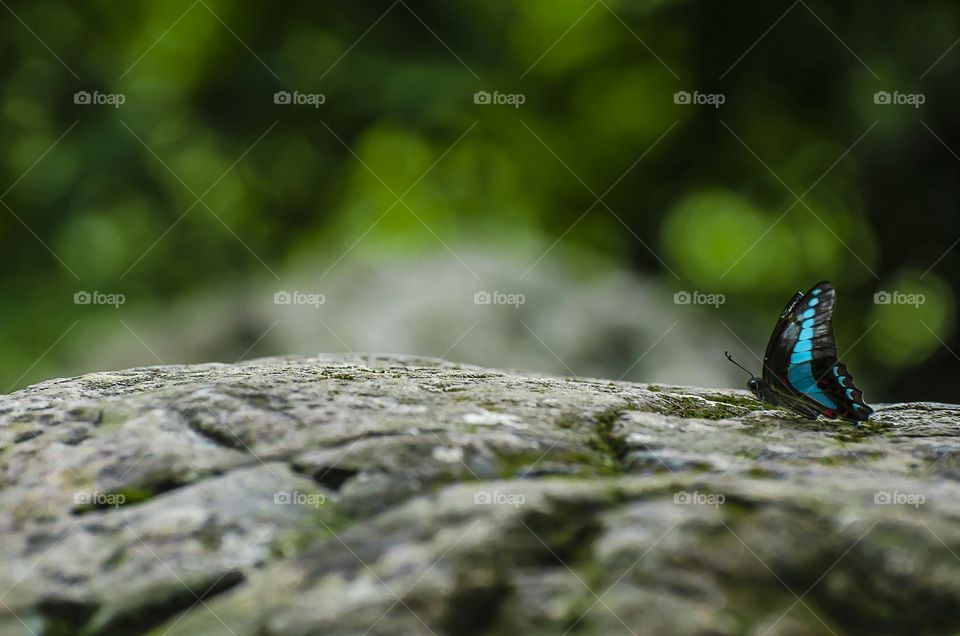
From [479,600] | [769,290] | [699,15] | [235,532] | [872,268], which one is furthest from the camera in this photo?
[769,290]

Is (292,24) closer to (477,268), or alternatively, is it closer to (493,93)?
(493,93)

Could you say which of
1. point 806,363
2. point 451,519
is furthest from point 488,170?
point 451,519

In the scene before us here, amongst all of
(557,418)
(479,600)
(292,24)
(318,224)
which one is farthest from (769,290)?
(479,600)

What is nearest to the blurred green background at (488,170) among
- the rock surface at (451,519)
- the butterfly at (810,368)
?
the butterfly at (810,368)

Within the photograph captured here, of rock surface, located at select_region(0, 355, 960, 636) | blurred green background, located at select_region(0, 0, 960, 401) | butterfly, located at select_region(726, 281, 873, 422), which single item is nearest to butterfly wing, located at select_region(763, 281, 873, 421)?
butterfly, located at select_region(726, 281, 873, 422)

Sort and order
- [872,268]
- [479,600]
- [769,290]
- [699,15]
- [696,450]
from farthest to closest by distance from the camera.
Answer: [769,290] → [699,15] → [872,268] → [696,450] → [479,600]

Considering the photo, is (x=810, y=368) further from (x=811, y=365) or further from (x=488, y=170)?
(x=488, y=170)

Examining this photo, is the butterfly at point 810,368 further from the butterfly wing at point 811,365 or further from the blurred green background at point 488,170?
the blurred green background at point 488,170
